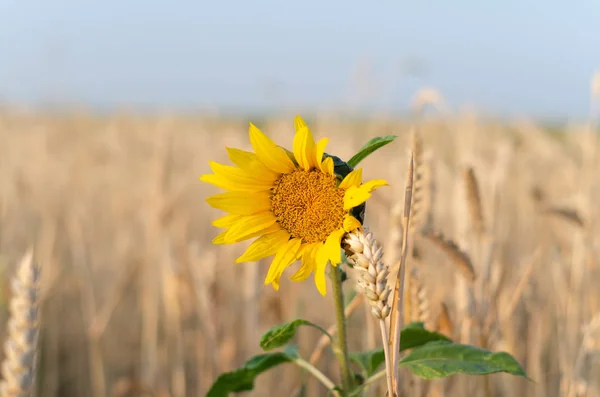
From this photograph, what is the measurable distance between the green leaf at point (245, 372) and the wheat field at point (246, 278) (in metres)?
0.25

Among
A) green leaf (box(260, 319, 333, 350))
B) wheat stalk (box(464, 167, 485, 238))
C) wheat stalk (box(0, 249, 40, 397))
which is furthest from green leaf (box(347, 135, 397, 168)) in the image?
wheat stalk (box(0, 249, 40, 397))

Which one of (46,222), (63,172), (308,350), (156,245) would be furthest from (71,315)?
(63,172)

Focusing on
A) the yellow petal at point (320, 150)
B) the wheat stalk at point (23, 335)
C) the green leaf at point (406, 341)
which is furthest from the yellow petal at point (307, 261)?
the wheat stalk at point (23, 335)

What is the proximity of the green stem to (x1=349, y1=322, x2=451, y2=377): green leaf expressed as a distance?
0.09 m

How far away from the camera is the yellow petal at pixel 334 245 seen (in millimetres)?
706

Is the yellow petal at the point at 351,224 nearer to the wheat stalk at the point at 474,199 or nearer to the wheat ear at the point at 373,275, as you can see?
the wheat ear at the point at 373,275

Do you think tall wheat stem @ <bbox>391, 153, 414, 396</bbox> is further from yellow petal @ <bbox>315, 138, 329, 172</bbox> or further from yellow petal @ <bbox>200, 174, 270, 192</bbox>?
yellow petal @ <bbox>200, 174, 270, 192</bbox>

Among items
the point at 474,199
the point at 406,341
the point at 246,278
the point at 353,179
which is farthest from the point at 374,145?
the point at 246,278

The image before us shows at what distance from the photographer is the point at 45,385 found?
2318 mm

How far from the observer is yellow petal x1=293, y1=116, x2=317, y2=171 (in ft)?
2.49

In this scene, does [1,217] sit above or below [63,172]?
below

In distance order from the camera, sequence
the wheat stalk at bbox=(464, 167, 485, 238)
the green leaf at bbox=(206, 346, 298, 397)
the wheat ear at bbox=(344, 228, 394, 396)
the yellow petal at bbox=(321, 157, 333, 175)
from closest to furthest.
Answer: the wheat ear at bbox=(344, 228, 394, 396), the yellow petal at bbox=(321, 157, 333, 175), the green leaf at bbox=(206, 346, 298, 397), the wheat stalk at bbox=(464, 167, 485, 238)

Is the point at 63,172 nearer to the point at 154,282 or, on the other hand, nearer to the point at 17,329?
the point at 154,282

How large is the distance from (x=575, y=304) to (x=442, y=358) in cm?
132
